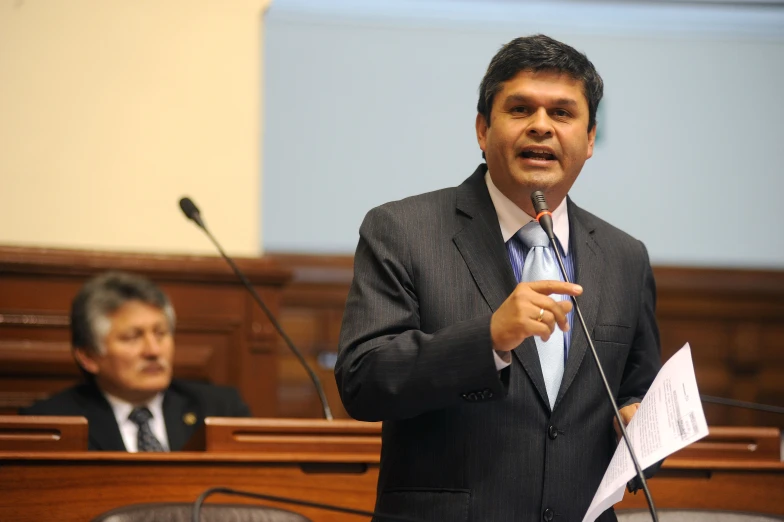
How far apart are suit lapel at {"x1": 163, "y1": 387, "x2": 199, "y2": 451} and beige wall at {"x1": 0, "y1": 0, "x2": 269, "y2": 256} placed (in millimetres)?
958

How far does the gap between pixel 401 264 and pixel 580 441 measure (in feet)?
1.31

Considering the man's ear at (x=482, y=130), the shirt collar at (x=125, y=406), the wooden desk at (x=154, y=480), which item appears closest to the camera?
the man's ear at (x=482, y=130)

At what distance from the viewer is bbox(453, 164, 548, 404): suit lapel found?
1.70 m

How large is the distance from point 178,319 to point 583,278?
2.62m

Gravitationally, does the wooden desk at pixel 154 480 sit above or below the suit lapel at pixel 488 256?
below

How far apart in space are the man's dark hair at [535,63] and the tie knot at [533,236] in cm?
20

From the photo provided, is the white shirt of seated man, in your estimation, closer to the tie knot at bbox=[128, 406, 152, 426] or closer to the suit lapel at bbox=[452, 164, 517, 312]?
the tie knot at bbox=[128, 406, 152, 426]

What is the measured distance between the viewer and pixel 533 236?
1822 mm

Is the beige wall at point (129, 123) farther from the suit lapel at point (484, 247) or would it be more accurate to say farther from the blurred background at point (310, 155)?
the suit lapel at point (484, 247)

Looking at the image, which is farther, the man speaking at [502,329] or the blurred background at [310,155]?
the blurred background at [310,155]

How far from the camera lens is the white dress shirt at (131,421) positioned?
3.33m

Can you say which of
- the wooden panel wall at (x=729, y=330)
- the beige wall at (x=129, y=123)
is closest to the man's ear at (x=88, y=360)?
the beige wall at (x=129, y=123)

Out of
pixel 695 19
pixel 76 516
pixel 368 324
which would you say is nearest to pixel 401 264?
pixel 368 324

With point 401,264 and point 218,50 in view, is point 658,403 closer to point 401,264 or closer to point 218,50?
point 401,264
